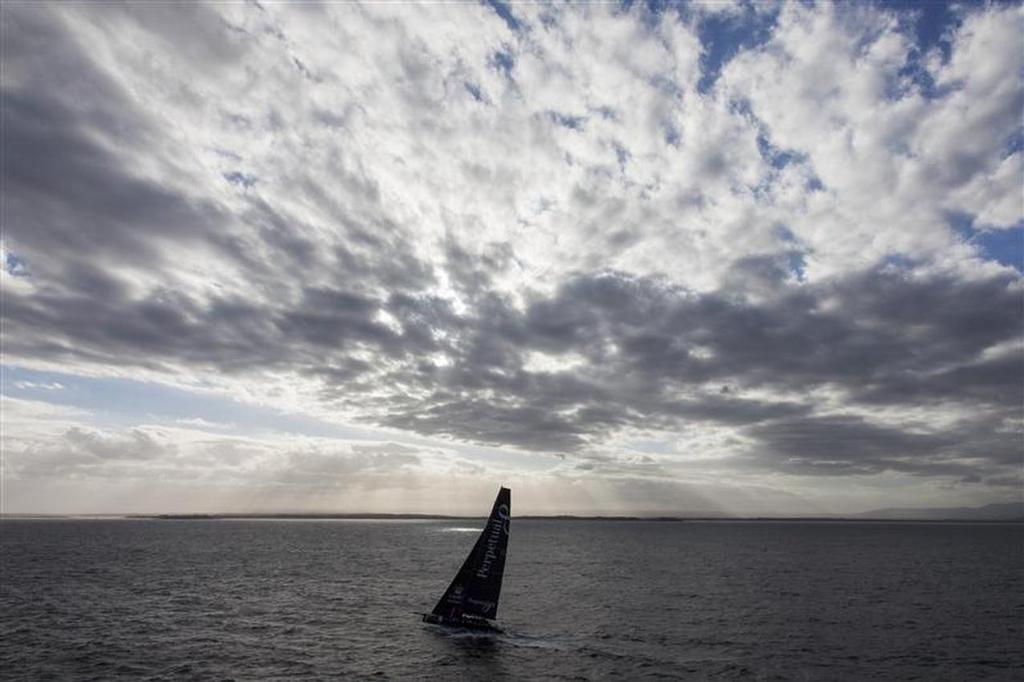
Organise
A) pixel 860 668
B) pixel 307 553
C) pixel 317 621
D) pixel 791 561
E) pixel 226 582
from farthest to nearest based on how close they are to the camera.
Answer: pixel 307 553
pixel 791 561
pixel 226 582
pixel 317 621
pixel 860 668

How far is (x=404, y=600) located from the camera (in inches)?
2837

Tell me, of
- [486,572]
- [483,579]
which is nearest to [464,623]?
[483,579]

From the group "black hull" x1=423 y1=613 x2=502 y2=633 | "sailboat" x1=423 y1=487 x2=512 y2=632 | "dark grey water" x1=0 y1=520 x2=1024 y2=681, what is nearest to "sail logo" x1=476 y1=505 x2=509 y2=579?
"sailboat" x1=423 y1=487 x2=512 y2=632

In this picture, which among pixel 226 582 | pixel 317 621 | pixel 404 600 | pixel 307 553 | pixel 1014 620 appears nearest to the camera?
pixel 317 621

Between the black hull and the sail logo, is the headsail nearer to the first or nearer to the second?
the sail logo

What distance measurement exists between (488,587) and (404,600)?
78.4ft

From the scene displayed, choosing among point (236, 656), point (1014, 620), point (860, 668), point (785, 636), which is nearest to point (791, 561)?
point (1014, 620)

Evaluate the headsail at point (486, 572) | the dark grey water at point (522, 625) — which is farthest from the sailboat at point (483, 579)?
the dark grey water at point (522, 625)

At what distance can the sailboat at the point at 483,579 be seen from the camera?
52406 millimetres

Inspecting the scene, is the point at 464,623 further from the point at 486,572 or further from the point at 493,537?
the point at 493,537

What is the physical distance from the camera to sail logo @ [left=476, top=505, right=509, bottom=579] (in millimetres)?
52281

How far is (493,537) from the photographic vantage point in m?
53.1

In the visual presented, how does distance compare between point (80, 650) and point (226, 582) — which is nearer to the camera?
point (80, 650)

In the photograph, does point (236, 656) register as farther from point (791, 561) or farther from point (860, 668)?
point (791, 561)
